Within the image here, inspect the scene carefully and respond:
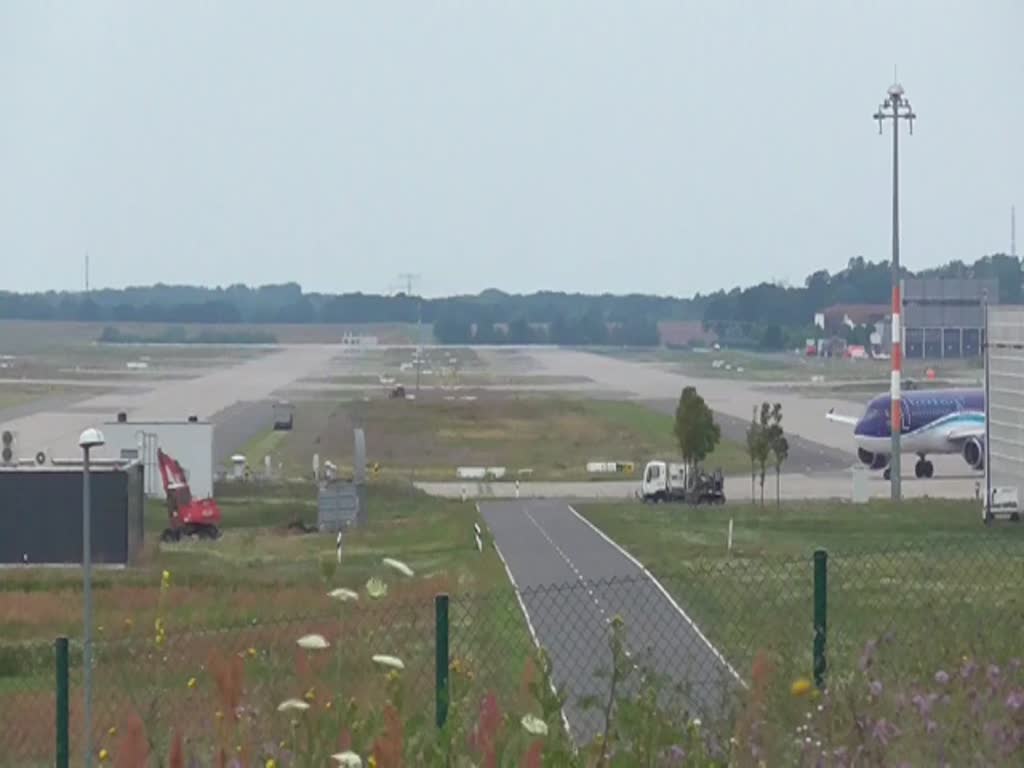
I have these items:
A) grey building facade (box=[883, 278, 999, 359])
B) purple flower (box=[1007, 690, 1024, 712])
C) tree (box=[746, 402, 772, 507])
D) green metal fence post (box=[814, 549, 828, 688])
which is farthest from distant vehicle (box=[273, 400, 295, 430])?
purple flower (box=[1007, 690, 1024, 712])

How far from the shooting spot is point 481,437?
70375 millimetres

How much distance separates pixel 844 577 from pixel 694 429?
2924 cm

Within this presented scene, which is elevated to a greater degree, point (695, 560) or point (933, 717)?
point (933, 717)

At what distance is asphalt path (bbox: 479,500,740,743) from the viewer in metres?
9.35

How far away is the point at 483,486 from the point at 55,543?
20217mm

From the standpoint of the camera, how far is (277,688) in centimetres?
912

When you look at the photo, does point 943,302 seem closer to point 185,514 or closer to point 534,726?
point 185,514

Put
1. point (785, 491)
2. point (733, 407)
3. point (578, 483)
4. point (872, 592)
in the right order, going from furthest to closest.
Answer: point (733, 407)
point (578, 483)
point (785, 491)
point (872, 592)

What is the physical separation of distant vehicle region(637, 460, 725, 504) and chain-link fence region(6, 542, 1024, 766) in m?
22.3

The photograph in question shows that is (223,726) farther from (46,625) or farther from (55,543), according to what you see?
(55,543)

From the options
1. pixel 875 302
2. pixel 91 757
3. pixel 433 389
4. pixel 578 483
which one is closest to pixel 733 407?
pixel 433 389

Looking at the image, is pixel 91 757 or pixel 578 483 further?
pixel 578 483

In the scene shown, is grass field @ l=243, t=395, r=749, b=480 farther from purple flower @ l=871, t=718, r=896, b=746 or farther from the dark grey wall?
purple flower @ l=871, t=718, r=896, b=746

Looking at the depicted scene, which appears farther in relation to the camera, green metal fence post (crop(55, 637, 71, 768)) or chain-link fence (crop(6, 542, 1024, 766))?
green metal fence post (crop(55, 637, 71, 768))
